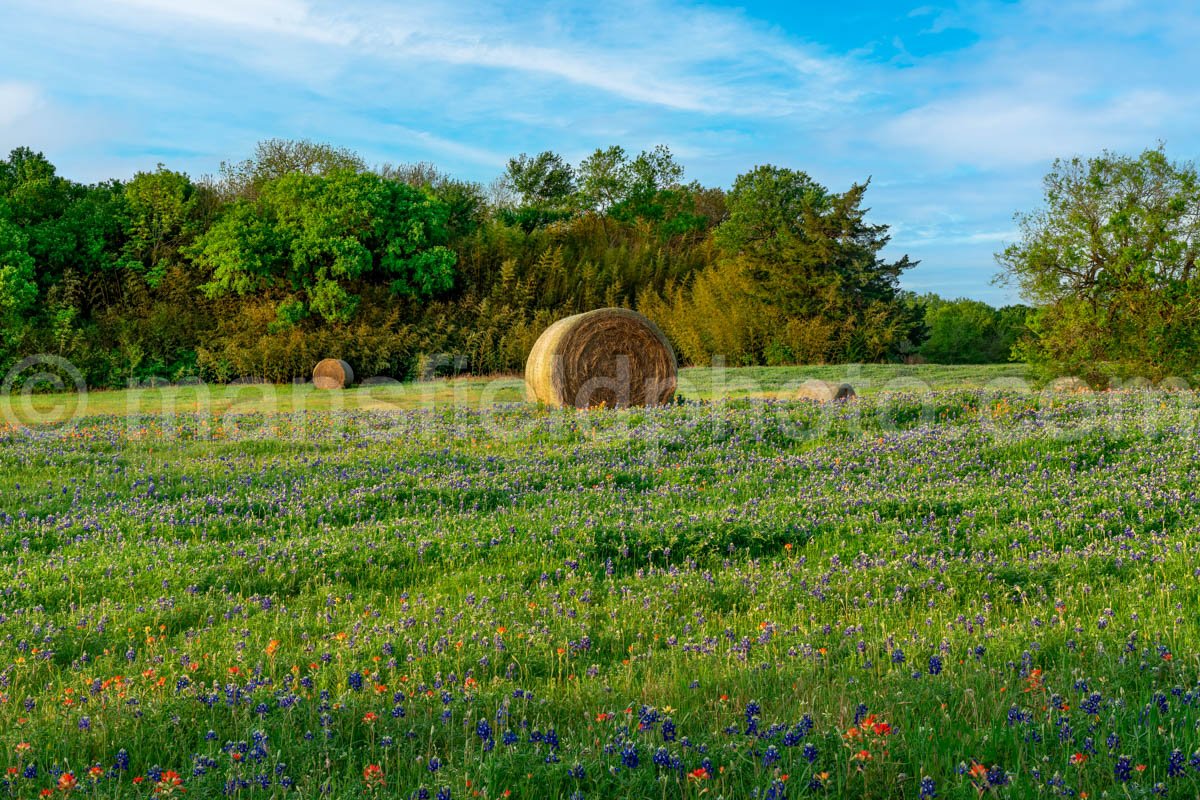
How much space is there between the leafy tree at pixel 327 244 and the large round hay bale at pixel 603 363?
18.3 m

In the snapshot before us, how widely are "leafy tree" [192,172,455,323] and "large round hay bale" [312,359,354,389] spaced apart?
4325mm

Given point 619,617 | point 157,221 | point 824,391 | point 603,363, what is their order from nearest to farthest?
1. point 619,617
2. point 603,363
3. point 824,391
4. point 157,221

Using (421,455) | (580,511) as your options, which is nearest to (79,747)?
(580,511)

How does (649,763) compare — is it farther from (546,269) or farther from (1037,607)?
(546,269)

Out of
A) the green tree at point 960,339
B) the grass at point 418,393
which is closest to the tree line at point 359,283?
the grass at point 418,393

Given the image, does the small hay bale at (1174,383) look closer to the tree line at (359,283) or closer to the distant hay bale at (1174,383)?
the distant hay bale at (1174,383)

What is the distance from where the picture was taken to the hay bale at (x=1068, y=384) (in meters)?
24.0

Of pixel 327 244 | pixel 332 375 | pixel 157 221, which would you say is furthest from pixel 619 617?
pixel 157 221

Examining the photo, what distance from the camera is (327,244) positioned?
36312mm

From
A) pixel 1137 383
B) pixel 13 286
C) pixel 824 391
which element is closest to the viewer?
pixel 824 391

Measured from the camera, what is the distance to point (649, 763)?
3754 mm

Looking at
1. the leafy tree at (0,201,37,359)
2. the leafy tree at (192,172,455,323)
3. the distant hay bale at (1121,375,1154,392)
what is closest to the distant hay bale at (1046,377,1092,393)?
the distant hay bale at (1121,375,1154,392)

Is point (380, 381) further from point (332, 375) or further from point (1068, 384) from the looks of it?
point (1068, 384)

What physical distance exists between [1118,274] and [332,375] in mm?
25522
